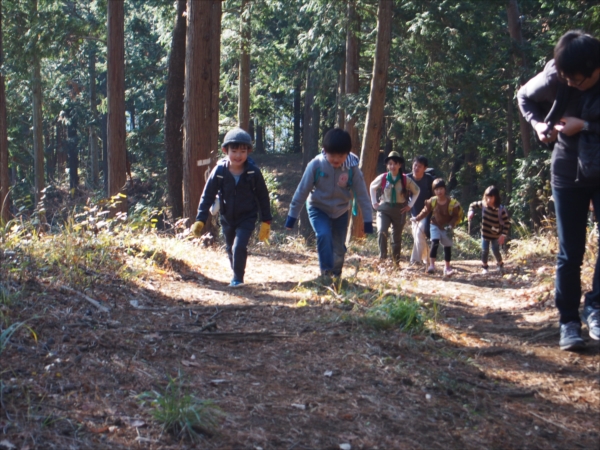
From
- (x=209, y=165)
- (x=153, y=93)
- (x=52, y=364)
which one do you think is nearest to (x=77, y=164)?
(x=153, y=93)

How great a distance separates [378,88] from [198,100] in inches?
195

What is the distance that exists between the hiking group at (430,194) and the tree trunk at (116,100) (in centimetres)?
878

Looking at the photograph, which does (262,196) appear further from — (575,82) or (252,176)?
(575,82)

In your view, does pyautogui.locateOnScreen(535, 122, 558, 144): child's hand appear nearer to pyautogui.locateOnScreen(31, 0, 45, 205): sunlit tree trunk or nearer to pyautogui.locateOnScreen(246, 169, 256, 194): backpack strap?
pyautogui.locateOnScreen(246, 169, 256, 194): backpack strap

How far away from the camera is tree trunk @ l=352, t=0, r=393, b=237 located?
1556cm

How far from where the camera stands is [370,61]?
22.0 meters

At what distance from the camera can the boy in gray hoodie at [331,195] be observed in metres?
7.49

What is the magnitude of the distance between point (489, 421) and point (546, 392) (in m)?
0.65

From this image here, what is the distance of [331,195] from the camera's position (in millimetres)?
7660

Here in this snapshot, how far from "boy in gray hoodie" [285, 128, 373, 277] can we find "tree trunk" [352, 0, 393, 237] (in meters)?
8.40

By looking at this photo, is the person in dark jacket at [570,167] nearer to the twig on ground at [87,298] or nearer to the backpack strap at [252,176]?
the twig on ground at [87,298]

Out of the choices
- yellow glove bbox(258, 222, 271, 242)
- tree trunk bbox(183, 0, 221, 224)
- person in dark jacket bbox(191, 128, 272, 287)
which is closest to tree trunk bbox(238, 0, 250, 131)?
tree trunk bbox(183, 0, 221, 224)

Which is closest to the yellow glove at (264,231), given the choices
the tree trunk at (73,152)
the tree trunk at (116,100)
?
the tree trunk at (116,100)

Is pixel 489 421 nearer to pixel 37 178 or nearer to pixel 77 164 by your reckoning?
pixel 37 178
